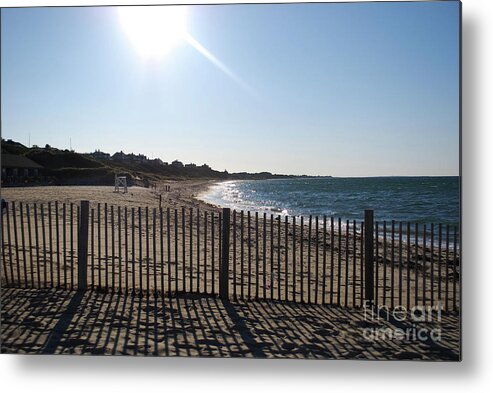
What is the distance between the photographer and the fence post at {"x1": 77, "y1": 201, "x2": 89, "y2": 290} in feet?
16.6

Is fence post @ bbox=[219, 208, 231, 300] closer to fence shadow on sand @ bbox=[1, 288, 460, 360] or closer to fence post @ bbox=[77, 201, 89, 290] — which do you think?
fence shadow on sand @ bbox=[1, 288, 460, 360]

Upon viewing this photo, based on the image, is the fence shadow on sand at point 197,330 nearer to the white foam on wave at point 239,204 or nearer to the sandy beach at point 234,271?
the sandy beach at point 234,271

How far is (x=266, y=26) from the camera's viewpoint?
441 cm

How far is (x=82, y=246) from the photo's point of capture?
5.14 metres

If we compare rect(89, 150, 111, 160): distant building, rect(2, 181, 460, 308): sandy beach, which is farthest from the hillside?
rect(2, 181, 460, 308): sandy beach

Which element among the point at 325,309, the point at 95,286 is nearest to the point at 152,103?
the point at 95,286

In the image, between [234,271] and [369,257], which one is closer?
[369,257]

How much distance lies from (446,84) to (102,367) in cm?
429

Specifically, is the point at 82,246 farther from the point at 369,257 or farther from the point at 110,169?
the point at 110,169

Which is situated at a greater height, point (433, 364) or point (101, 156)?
point (101, 156)

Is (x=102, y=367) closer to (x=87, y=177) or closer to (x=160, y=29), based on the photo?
(x=160, y=29)

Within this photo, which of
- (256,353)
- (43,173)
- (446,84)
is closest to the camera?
(256,353)

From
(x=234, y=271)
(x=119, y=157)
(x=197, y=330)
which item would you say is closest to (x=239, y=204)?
(x=119, y=157)

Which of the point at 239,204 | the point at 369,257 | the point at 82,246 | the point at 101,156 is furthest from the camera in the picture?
the point at 101,156
